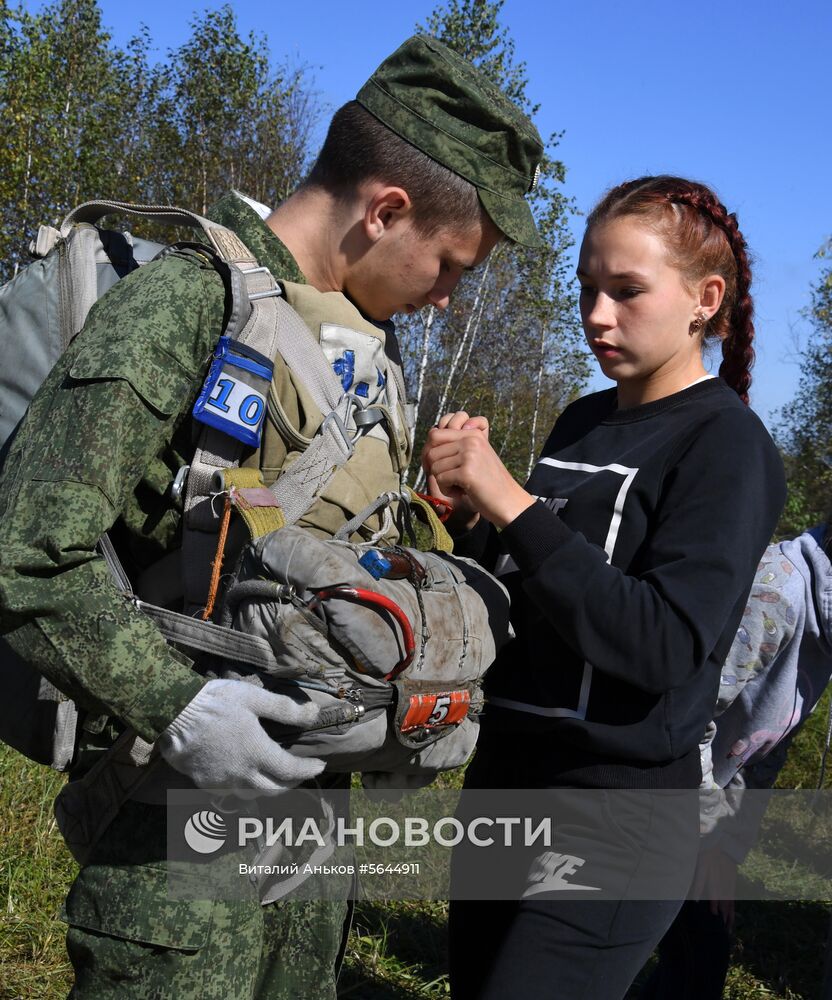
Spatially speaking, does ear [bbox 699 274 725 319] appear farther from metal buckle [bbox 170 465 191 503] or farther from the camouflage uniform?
metal buckle [bbox 170 465 191 503]

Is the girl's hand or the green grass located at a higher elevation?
the girl's hand

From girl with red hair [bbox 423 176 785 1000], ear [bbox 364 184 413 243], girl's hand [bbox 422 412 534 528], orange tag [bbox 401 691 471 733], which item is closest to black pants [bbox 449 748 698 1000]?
girl with red hair [bbox 423 176 785 1000]

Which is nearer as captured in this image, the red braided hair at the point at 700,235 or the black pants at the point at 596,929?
the black pants at the point at 596,929

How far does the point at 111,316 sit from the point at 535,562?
859mm

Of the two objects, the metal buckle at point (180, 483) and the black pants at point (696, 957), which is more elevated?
the metal buckle at point (180, 483)

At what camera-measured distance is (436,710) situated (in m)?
1.80

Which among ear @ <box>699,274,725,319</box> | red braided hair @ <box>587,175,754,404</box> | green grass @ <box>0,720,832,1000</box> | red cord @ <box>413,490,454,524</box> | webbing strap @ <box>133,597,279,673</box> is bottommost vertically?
green grass @ <box>0,720,832,1000</box>

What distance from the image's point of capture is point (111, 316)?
1.71m

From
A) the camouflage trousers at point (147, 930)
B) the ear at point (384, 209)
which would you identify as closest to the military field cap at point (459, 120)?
the ear at point (384, 209)

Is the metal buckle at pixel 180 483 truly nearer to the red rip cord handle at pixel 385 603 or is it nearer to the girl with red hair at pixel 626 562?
the red rip cord handle at pixel 385 603

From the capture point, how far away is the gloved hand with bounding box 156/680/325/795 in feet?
5.25

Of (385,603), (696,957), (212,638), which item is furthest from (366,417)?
(696,957)

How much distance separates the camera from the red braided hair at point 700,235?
209cm

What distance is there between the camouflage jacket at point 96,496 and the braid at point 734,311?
1.11 m
